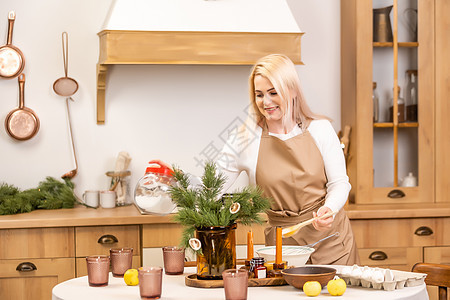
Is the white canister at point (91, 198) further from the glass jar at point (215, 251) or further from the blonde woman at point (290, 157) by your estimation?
the glass jar at point (215, 251)

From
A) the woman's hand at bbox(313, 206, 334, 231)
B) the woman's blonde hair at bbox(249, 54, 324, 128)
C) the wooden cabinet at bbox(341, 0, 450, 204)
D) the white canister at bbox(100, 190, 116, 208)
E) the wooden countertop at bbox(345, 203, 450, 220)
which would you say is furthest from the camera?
the wooden cabinet at bbox(341, 0, 450, 204)

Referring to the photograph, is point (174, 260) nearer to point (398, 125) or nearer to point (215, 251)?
point (215, 251)

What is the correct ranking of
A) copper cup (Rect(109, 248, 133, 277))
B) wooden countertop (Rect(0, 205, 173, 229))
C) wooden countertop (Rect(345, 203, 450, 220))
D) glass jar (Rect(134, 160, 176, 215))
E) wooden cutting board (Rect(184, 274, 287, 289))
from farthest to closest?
wooden countertop (Rect(345, 203, 450, 220)), glass jar (Rect(134, 160, 176, 215)), wooden countertop (Rect(0, 205, 173, 229)), copper cup (Rect(109, 248, 133, 277)), wooden cutting board (Rect(184, 274, 287, 289))

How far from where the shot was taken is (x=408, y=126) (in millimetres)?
3629

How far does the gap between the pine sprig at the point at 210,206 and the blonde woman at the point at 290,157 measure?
22.9 inches

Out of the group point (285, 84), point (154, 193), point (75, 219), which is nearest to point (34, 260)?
point (75, 219)

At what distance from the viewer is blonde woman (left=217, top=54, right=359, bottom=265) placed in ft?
8.02

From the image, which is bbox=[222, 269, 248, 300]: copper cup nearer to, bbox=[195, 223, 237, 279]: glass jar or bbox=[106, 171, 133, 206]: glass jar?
bbox=[195, 223, 237, 279]: glass jar

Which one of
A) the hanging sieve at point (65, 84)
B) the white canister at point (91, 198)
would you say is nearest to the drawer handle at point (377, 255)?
the white canister at point (91, 198)

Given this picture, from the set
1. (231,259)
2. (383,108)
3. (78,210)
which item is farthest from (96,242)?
(383,108)

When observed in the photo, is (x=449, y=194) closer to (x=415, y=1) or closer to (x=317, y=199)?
(x=415, y=1)

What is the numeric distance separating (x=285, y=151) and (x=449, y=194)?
4.96ft

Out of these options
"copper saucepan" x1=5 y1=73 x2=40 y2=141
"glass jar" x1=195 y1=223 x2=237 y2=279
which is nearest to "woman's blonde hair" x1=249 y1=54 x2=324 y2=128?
"glass jar" x1=195 y1=223 x2=237 y2=279

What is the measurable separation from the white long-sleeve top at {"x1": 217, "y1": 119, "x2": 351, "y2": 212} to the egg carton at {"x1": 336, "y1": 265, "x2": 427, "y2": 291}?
606mm
